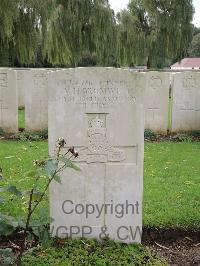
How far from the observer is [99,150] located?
10.7 ft

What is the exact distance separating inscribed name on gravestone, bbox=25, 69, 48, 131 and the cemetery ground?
1685mm

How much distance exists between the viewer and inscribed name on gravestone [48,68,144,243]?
319 cm

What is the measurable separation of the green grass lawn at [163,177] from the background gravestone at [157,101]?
101 centimetres

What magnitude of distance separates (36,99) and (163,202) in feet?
16.9

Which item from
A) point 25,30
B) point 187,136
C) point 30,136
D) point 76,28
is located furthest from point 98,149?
point 76,28

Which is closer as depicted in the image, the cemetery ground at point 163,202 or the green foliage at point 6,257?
the green foliage at point 6,257

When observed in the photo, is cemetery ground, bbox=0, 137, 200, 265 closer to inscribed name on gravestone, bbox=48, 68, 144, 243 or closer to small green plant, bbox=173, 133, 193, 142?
inscribed name on gravestone, bbox=48, 68, 144, 243

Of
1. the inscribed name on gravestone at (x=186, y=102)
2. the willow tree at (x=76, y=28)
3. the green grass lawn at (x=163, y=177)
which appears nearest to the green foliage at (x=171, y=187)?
the green grass lawn at (x=163, y=177)

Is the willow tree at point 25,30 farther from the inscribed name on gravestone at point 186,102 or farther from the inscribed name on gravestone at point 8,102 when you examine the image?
the inscribed name on gravestone at point 186,102

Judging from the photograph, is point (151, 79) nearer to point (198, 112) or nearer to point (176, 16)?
point (198, 112)

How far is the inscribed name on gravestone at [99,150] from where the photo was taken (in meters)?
3.19

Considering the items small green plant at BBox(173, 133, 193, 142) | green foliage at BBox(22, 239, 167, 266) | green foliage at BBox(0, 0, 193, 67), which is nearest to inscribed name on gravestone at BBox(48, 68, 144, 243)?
green foliage at BBox(22, 239, 167, 266)

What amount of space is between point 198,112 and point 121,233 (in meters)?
5.90

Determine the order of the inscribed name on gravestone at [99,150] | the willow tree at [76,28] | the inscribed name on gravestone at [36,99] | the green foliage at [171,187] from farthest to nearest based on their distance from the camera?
the willow tree at [76,28]
the inscribed name on gravestone at [36,99]
the green foliage at [171,187]
the inscribed name on gravestone at [99,150]
